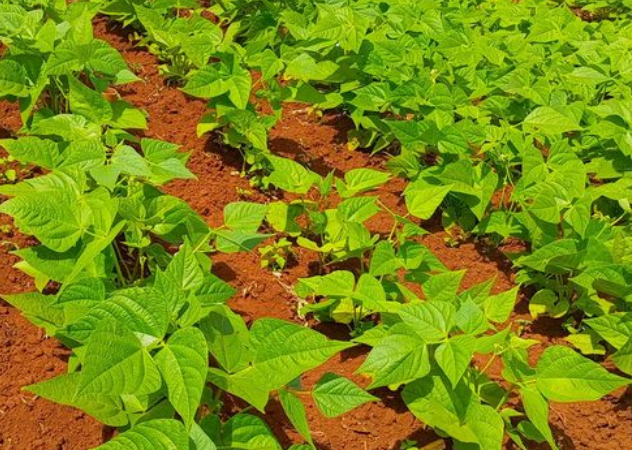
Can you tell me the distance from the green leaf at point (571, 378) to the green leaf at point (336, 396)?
542 millimetres

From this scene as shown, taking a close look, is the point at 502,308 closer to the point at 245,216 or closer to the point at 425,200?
the point at 425,200

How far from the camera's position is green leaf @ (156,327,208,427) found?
1.64 meters

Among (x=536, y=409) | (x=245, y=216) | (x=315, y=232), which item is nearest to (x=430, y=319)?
(x=536, y=409)

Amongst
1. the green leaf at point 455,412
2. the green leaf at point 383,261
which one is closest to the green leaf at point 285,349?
the green leaf at point 455,412

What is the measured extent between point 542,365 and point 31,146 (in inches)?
70.4

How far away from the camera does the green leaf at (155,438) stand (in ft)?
5.32

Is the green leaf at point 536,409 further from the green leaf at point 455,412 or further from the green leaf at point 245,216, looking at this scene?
the green leaf at point 245,216

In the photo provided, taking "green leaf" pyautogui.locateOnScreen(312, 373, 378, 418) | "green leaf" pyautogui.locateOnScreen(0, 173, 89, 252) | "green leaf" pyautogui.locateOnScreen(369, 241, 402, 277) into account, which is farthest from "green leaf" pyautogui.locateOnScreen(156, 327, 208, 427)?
"green leaf" pyautogui.locateOnScreen(369, 241, 402, 277)

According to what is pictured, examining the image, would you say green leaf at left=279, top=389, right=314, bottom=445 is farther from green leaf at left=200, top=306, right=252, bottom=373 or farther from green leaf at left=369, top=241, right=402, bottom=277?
green leaf at left=369, top=241, right=402, bottom=277

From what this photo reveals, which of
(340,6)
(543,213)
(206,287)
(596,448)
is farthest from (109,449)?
(340,6)

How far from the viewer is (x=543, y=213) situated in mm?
2926

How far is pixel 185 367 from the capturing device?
67.0 inches

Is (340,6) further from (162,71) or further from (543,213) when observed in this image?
(543,213)

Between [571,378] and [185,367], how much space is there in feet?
3.66
